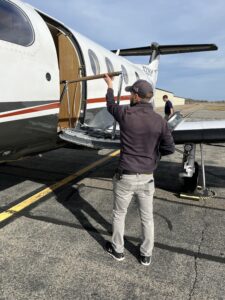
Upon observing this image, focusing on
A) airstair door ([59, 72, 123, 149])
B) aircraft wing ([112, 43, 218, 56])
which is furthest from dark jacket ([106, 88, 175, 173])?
aircraft wing ([112, 43, 218, 56])

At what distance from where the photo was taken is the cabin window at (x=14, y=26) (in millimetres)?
4074

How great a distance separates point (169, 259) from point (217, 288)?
0.66 metres

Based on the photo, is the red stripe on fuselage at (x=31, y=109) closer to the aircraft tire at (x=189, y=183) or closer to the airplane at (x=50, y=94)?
the airplane at (x=50, y=94)

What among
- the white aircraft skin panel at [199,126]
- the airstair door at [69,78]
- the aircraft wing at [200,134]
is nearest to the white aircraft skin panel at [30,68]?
the airstair door at [69,78]

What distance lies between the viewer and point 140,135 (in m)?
3.43

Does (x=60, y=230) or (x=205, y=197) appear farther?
Result: (x=205, y=197)

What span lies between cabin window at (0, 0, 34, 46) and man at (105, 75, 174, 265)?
1.69 m

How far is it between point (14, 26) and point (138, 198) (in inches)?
110

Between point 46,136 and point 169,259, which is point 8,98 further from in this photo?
point 169,259

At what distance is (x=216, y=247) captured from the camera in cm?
409

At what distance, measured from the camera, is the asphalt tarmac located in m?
3.17

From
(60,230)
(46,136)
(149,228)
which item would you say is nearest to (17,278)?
(60,230)

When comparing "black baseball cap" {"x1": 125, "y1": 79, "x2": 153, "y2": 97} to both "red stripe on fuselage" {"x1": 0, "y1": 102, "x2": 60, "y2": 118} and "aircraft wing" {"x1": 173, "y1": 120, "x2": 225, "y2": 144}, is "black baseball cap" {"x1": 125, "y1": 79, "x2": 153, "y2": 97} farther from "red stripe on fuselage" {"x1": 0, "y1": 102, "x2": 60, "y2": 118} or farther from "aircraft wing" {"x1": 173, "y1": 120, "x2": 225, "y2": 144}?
"aircraft wing" {"x1": 173, "y1": 120, "x2": 225, "y2": 144}

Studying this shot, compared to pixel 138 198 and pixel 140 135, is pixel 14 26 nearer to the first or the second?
pixel 140 135
